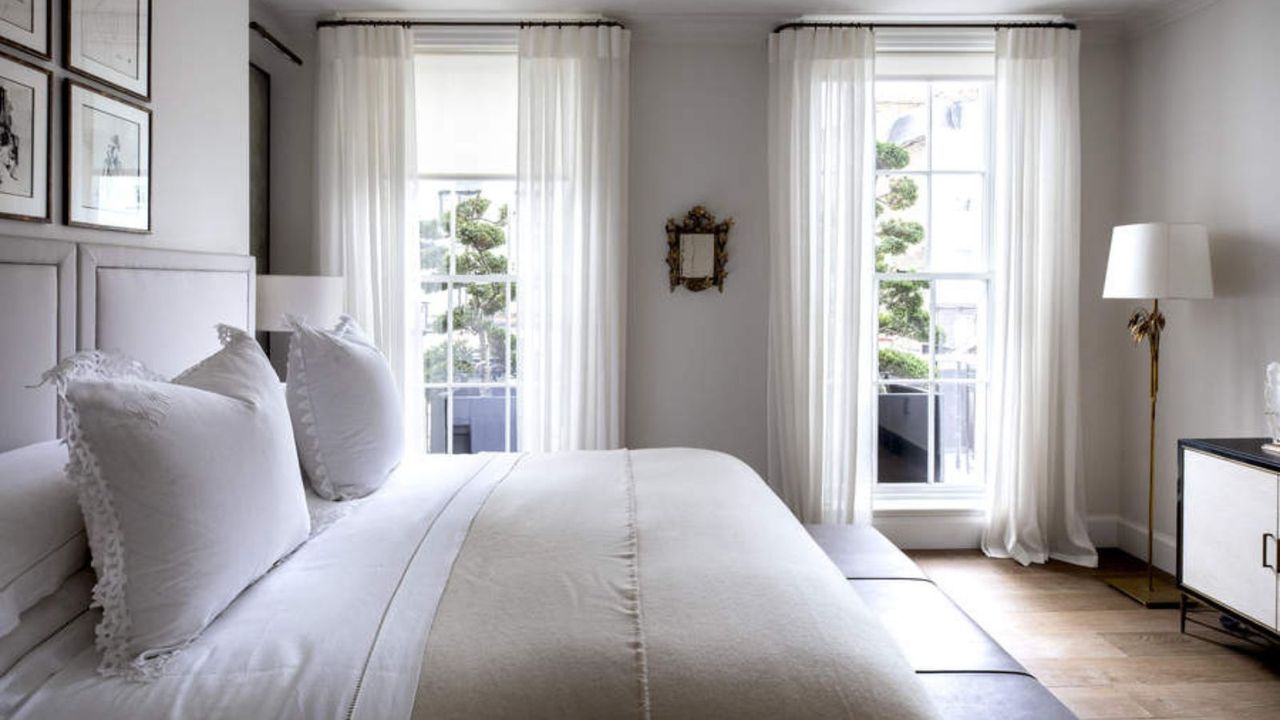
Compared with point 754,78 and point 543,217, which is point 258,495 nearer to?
point 543,217

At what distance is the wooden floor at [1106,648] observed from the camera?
9.02ft

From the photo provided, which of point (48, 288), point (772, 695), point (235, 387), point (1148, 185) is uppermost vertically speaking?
point (1148, 185)

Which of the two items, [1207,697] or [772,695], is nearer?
[772,695]

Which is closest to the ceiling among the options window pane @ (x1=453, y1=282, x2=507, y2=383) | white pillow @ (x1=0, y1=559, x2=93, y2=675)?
window pane @ (x1=453, y1=282, x2=507, y2=383)

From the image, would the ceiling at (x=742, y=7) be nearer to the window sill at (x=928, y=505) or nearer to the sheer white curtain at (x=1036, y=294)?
the sheer white curtain at (x=1036, y=294)

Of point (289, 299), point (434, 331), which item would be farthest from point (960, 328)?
point (289, 299)

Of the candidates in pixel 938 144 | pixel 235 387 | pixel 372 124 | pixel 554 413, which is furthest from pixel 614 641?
pixel 938 144

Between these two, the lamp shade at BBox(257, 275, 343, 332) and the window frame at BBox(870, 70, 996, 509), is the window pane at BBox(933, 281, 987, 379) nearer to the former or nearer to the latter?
the window frame at BBox(870, 70, 996, 509)

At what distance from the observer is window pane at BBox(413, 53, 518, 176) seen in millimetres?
4266

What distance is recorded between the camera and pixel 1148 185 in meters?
4.20

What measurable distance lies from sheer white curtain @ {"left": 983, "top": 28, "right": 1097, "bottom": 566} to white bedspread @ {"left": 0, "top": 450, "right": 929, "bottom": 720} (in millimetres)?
2811

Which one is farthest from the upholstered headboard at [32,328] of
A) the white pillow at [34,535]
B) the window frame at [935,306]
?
the window frame at [935,306]

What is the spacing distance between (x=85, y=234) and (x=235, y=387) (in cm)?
86

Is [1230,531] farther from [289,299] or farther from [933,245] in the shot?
[289,299]
